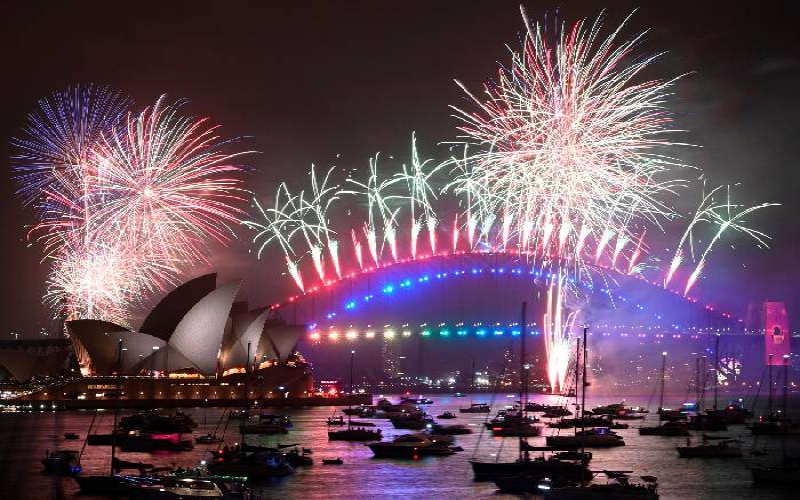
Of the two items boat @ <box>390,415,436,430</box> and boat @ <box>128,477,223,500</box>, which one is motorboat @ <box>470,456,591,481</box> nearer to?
boat @ <box>128,477,223,500</box>

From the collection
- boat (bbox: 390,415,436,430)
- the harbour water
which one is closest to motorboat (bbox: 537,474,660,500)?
the harbour water

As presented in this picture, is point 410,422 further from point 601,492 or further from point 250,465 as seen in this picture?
point 601,492

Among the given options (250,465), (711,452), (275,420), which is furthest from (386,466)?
(275,420)

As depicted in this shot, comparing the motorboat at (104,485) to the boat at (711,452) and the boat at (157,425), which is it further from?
the boat at (711,452)

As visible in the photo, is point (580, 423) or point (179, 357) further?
point (179, 357)

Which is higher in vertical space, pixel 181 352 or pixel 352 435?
pixel 181 352

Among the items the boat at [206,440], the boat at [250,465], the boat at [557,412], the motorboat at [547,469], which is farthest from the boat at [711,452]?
the boat at [206,440]
